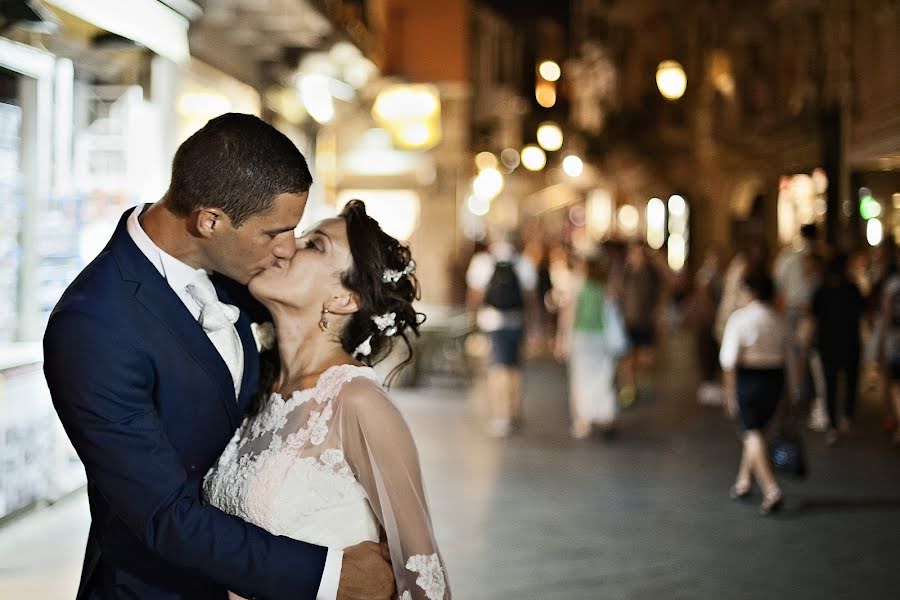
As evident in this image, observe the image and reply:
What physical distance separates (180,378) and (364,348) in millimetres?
722

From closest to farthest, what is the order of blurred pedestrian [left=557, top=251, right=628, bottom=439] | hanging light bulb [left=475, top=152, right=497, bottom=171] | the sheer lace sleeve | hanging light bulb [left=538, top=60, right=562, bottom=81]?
the sheer lace sleeve, blurred pedestrian [left=557, top=251, right=628, bottom=439], hanging light bulb [left=475, top=152, right=497, bottom=171], hanging light bulb [left=538, top=60, right=562, bottom=81]

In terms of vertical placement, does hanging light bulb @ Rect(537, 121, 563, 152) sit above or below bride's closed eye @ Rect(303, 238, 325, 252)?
above

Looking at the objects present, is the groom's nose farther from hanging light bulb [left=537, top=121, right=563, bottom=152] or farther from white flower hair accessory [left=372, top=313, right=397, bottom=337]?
hanging light bulb [left=537, top=121, right=563, bottom=152]

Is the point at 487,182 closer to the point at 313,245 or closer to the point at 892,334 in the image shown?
the point at 892,334

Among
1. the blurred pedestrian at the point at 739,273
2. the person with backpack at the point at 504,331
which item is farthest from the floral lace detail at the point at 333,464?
the person with backpack at the point at 504,331

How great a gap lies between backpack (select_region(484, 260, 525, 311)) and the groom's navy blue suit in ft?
33.4

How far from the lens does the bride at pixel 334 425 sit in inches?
110

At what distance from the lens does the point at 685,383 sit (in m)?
17.8

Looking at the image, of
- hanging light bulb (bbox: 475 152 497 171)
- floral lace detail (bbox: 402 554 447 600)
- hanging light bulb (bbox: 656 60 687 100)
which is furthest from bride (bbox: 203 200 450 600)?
hanging light bulb (bbox: 475 152 497 171)

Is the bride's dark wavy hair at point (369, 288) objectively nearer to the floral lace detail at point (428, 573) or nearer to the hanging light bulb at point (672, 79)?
the floral lace detail at point (428, 573)

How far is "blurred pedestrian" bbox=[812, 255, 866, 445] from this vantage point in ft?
40.6

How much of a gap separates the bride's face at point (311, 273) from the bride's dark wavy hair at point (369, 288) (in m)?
0.03

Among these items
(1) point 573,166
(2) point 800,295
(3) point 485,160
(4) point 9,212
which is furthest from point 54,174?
(3) point 485,160

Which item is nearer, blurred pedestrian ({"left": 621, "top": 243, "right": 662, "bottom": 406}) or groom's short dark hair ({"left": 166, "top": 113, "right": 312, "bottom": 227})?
groom's short dark hair ({"left": 166, "top": 113, "right": 312, "bottom": 227})
